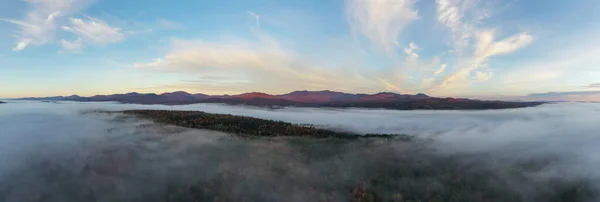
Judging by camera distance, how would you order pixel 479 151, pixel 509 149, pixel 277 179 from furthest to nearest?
pixel 509 149
pixel 479 151
pixel 277 179

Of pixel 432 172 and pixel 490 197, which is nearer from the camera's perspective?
pixel 490 197

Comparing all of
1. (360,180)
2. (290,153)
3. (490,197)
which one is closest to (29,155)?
(290,153)

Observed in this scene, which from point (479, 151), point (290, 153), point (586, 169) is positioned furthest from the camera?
point (479, 151)

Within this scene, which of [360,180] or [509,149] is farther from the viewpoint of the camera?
[509,149]

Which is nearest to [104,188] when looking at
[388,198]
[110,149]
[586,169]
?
[110,149]

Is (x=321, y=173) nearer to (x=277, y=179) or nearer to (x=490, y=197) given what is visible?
(x=277, y=179)

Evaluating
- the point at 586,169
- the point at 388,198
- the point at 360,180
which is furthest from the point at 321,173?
the point at 586,169

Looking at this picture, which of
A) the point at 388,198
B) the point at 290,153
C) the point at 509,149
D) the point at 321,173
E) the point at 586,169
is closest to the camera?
the point at 388,198

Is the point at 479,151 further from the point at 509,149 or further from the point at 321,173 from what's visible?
the point at 321,173

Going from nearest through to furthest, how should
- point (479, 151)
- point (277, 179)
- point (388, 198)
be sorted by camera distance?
point (388, 198)
point (277, 179)
point (479, 151)
